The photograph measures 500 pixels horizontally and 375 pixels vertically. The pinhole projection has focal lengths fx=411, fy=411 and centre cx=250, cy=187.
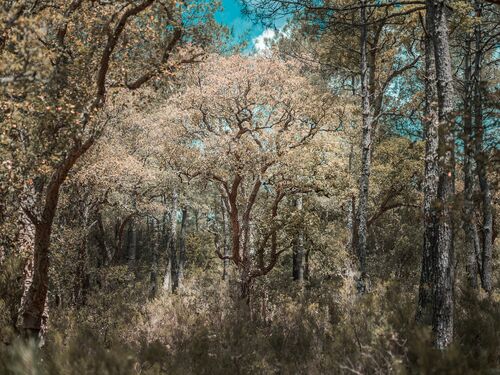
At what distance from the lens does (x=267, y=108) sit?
12.7 metres

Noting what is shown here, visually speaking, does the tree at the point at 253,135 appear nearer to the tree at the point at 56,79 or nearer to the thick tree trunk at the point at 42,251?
the tree at the point at 56,79

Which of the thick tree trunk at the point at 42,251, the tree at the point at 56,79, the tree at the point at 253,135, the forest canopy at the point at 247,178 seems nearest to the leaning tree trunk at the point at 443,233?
the forest canopy at the point at 247,178

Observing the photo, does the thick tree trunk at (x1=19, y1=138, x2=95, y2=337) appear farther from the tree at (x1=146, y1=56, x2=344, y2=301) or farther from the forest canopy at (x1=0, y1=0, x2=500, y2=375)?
the tree at (x1=146, y1=56, x2=344, y2=301)

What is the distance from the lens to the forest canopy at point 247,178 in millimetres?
4613

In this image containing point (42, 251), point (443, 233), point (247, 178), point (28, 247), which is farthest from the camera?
point (247, 178)

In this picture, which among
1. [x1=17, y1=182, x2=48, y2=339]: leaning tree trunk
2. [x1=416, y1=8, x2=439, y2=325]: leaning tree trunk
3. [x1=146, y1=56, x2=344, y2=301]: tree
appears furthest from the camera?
[x1=146, y1=56, x2=344, y2=301]: tree

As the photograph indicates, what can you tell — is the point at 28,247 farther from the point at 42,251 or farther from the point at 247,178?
the point at 247,178

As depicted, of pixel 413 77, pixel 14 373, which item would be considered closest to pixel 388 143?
pixel 413 77

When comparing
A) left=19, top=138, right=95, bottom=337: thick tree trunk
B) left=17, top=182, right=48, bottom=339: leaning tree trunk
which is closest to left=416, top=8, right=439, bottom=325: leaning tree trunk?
left=19, top=138, right=95, bottom=337: thick tree trunk

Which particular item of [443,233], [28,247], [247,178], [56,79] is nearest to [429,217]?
[443,233]

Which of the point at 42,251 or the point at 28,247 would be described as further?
the point at 28,247

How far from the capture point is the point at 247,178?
14305 mm

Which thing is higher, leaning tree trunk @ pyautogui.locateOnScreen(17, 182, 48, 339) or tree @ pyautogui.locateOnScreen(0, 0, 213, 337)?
tree @ pyautogui.locateOnScreen(0, 0, 213, 337)

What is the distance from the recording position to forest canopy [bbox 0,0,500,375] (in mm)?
4613
